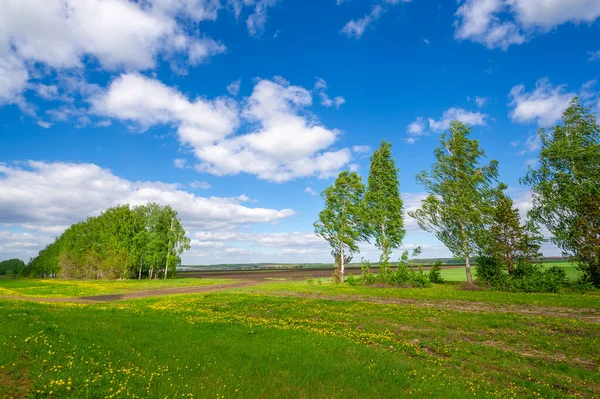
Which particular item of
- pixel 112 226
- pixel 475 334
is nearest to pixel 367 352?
pixel 475 334

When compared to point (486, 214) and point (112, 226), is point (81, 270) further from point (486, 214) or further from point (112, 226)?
point (486, 214)

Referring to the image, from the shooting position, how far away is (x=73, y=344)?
1166 cm

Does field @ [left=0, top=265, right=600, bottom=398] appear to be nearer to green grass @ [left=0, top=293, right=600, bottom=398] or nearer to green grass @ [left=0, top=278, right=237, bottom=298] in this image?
green grass @ [left=0, top=293, right=600, bottom=398]

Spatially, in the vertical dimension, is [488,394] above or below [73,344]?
below

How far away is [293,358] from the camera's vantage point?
39.5 feet

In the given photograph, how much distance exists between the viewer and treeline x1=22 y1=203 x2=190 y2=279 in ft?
297

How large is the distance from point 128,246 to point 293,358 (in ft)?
323

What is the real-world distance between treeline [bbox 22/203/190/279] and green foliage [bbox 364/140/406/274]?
62242 mm

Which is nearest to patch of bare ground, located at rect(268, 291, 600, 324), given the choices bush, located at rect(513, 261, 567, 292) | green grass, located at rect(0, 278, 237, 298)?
bush, located at rect(513, 261, 567, 292)

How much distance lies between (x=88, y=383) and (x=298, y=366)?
22.3 ft

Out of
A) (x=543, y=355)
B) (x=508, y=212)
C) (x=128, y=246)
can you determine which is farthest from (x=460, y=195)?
(x=128, y=246)

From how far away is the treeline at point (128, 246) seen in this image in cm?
9062

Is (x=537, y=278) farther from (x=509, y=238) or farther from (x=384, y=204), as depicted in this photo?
(x=384, y=204)

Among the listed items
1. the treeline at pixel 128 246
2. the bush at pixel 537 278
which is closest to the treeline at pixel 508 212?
the bush at pixel 537 278
